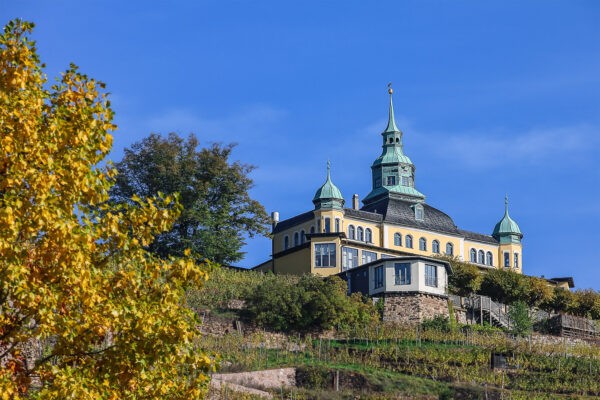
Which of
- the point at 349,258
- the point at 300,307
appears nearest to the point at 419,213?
the point at 349,258

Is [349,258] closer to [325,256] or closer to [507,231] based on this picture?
[325,256]

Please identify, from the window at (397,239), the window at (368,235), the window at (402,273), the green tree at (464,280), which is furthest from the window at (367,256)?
the window at (402,273)

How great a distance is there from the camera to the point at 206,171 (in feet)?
208

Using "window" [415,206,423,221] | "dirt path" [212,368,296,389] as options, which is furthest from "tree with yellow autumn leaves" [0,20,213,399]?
"window" [415,206,423,221]

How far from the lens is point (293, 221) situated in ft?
232

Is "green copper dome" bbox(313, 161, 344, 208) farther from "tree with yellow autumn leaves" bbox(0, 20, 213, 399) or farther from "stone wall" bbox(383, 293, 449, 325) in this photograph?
"tree with yellow autumn leaves" bbox(0, 20, 213, 399)

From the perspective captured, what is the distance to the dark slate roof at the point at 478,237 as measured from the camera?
74.8m

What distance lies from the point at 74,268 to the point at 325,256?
4938 cm

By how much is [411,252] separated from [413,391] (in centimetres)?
3160

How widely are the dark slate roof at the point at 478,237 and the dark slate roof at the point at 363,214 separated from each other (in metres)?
7.69

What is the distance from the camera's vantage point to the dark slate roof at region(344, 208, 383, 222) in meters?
68.4

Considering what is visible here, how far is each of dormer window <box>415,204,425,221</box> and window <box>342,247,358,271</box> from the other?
30.5 feet

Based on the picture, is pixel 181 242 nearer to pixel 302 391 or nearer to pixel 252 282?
pixel 252 282

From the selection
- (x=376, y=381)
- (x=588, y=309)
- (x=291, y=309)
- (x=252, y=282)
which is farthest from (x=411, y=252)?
(x=376, y=381)
